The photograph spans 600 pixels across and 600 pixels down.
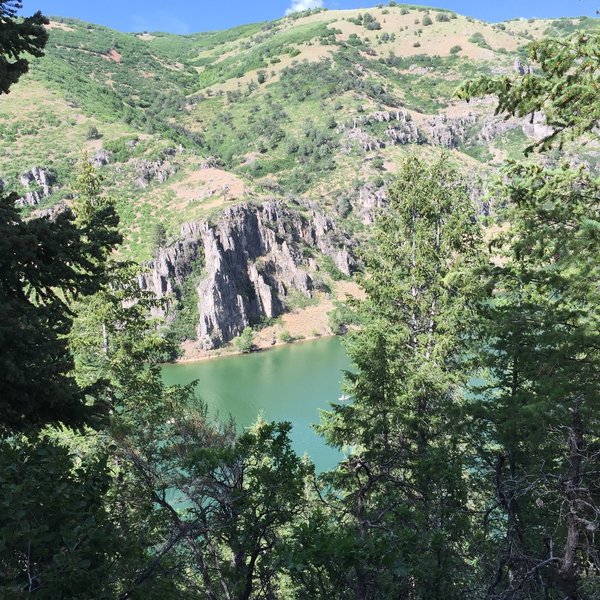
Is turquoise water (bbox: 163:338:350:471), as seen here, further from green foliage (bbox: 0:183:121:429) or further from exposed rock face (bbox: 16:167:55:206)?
exposed rock face (bbox: 16:167:55:206)

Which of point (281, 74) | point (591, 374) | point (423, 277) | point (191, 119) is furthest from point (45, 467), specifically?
point (281, 74)

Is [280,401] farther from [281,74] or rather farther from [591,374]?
[281,74]

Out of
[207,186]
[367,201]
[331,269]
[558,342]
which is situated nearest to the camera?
[558,342]

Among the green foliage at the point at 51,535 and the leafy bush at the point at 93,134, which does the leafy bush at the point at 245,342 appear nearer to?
the leafy bush at the point at 93,134

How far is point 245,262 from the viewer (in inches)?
3452

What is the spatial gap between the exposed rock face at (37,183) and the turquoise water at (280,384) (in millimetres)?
39020

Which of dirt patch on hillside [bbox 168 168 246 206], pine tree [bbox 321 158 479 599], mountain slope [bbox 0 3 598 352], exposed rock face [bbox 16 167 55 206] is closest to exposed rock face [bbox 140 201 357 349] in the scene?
mountain slope [bbox 0 3 598 352]

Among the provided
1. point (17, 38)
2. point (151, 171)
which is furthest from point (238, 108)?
point (17, 38)

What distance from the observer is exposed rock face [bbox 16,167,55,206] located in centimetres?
7931

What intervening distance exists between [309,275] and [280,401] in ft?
165

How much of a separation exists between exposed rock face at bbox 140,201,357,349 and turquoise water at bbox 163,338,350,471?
10.5m

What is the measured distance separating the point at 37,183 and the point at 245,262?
1491 inches

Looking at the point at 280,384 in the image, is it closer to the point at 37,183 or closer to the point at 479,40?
the point at 37,183

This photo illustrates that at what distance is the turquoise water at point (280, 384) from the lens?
34431 mm
